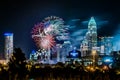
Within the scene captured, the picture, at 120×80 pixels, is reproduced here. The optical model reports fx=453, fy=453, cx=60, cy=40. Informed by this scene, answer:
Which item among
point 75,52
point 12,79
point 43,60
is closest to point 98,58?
point 75,52

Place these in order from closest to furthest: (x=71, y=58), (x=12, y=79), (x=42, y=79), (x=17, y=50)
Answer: (x=12, y=79) → (x=42, y=79) → (x=17, y=50) → (x=71, y=58)

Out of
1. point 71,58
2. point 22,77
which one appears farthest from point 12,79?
point 71,58

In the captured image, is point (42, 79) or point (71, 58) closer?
point (42, 79)

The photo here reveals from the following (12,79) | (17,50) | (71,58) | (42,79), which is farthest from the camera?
(71,58)

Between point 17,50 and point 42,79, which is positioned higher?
point 17,50

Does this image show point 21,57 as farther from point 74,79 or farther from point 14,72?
point 74,79

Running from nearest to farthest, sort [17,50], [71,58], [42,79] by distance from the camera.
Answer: [42,79] → [17,50] → [71,58]

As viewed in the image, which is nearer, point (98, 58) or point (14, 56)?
point (14, 56)

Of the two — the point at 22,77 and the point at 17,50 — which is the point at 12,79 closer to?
the point at 22,77
